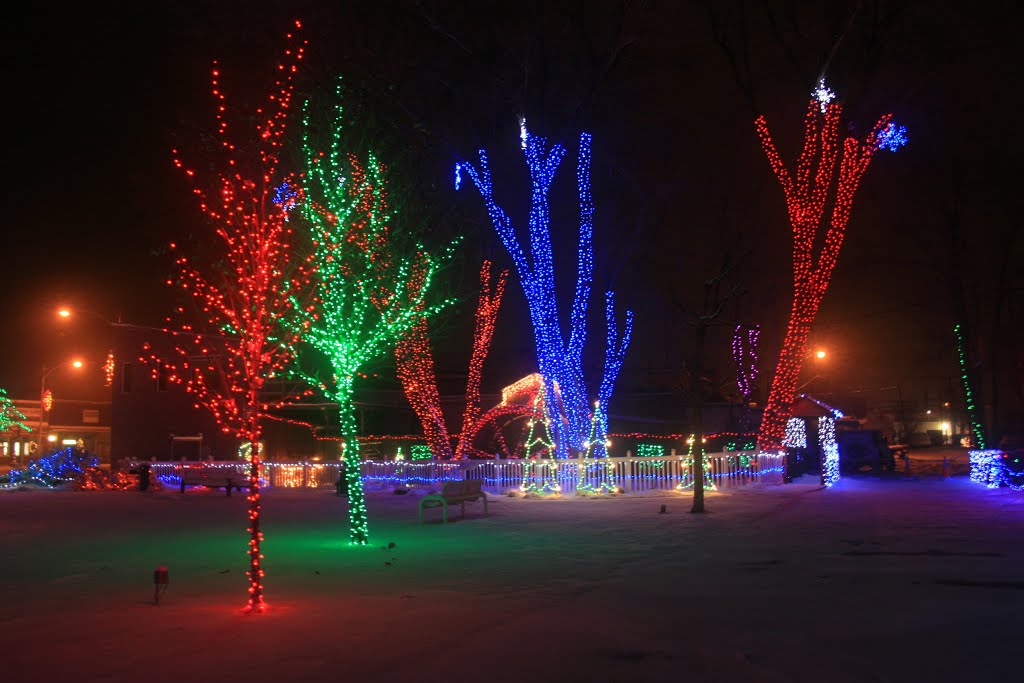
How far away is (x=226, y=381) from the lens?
923cm

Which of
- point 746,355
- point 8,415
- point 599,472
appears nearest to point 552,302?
point 599,472

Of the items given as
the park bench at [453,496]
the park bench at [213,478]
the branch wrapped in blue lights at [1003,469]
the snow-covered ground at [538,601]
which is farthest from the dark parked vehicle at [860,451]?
the park bench at [213,478]

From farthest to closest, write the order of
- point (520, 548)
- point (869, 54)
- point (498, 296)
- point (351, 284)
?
1. point (498, 296)
2. point (869, 54)
3. point (351, 284)
4. point (520, 548)

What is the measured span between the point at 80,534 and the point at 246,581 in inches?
284

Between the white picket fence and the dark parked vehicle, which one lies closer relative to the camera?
the white picket fence

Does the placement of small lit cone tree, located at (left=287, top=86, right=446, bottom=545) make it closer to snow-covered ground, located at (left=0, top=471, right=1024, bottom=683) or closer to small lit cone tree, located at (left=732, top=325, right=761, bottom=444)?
snow-covered ground, located at (left=0, top=471, right=1024, bottom=683)

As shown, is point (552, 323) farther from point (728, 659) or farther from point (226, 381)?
point (728, 659)

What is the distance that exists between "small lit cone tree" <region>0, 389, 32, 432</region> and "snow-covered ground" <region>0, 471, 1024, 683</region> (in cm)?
3417

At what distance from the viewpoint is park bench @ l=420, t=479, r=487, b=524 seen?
58.7 ft

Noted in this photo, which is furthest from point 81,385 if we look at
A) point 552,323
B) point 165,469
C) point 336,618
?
point 336,618

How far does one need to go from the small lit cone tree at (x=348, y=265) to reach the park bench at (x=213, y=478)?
1454 cm

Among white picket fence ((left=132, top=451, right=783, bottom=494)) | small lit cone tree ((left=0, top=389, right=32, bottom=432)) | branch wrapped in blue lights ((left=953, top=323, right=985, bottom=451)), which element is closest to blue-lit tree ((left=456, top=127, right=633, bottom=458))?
white picket fence ((left=132, top=451, right=783, bottom=494))

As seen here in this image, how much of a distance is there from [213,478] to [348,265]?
17.9 meters

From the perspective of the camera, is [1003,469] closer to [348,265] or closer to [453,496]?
[453,496]
